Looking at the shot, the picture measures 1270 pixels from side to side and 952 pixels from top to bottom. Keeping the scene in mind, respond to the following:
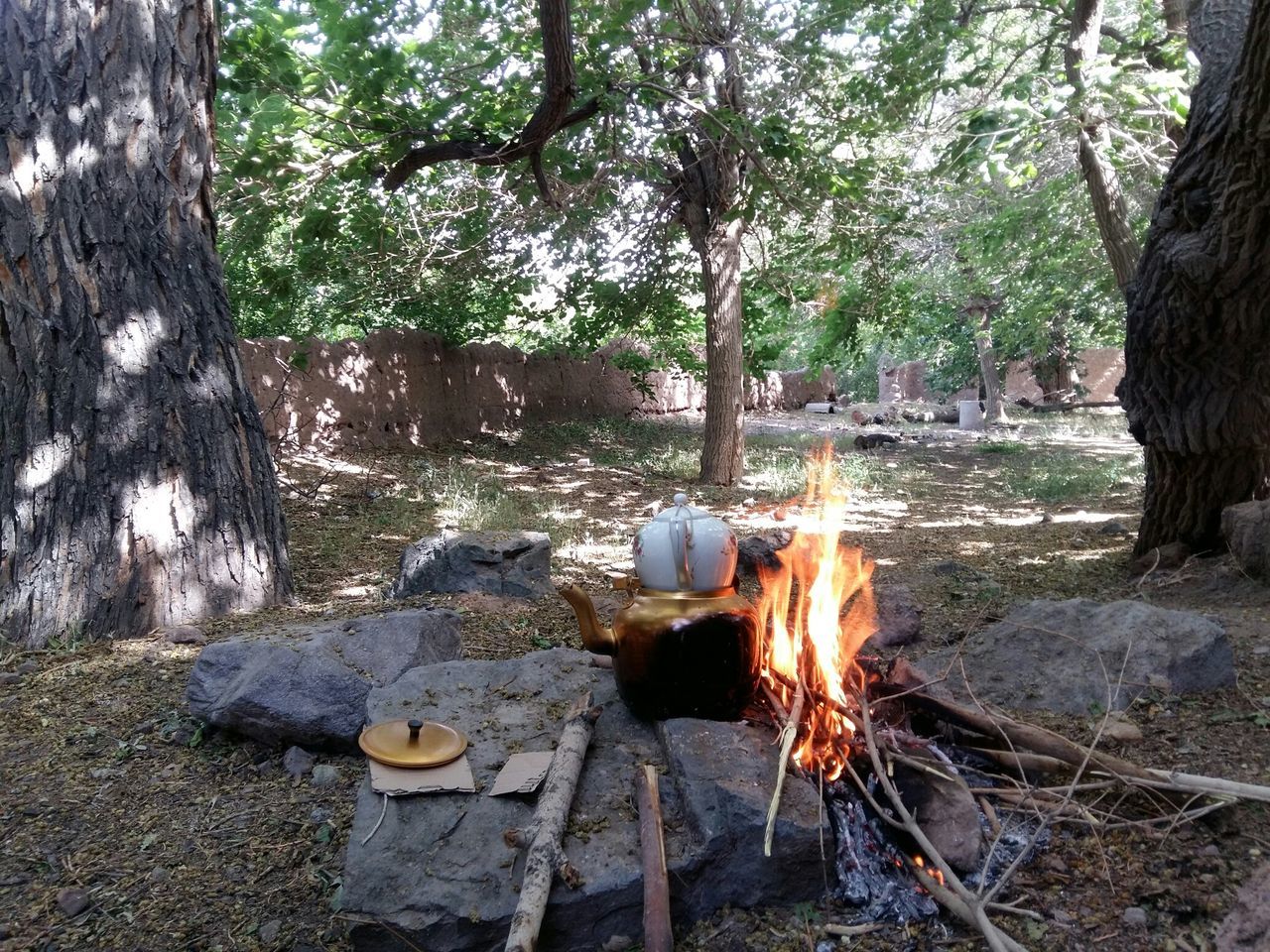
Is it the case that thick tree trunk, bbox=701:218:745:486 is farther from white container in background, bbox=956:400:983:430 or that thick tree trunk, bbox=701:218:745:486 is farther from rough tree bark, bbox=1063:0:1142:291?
white container in background, bbox=956:400:983:430

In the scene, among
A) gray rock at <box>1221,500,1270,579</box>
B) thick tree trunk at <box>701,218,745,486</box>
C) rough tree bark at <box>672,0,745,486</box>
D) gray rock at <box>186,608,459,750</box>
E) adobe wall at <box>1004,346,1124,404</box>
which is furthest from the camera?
adobe wall at <box>1004,346,1124,404</box>

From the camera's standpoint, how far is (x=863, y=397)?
30.8 metres

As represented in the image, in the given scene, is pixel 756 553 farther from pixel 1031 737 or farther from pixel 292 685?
pixel 292 685

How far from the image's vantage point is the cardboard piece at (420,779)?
210 cm

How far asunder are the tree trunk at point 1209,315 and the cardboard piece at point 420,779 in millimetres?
4012

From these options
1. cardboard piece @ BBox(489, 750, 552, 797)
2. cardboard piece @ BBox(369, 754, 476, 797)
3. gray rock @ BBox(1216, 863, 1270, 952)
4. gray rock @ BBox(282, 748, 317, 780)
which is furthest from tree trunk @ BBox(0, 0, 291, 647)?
gray rock @ BBox(1216, 863, 1270, 952)

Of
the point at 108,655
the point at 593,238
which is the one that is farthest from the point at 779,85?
the point at 108,655

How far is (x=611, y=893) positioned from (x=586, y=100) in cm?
478

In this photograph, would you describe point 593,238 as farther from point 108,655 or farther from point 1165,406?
point 108,655

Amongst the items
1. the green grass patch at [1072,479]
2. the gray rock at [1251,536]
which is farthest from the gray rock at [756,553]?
the green grass patch at [1072,479]

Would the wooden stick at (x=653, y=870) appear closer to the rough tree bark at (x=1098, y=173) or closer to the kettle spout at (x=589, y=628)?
the kettle spout at (x=589, y=628)

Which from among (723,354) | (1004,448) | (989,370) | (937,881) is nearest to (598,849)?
(937,881)

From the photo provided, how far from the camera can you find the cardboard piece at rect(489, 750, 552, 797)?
212 centimetres

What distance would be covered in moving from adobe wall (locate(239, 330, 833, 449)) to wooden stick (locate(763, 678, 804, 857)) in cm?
518
